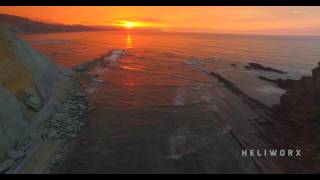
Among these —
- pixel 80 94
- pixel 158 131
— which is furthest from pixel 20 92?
pixel 158 131

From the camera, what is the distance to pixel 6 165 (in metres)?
14.5

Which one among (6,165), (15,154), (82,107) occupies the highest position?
(82,107)

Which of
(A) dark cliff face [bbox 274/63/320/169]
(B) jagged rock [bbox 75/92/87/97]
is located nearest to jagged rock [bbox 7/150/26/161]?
(B) jagged rock [bbox 75/92/87/97]

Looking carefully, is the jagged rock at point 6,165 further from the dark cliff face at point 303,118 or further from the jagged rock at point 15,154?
the dark cliff face at point 303,118

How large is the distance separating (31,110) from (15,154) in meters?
6.03

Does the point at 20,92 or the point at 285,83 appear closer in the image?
the point at 20,92

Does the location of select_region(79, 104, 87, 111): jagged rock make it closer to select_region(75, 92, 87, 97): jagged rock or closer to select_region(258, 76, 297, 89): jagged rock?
select_region(75, 92, 87, 97): jagged rock

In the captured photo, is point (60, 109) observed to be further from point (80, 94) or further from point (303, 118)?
point (303, 118)

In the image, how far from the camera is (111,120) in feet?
72.0

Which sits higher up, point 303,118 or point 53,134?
point 303,118

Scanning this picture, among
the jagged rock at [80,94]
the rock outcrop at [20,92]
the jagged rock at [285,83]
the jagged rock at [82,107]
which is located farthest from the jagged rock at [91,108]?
the jagged rock at [285,83]

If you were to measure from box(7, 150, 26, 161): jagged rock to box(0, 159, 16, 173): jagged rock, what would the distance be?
14.5 inches

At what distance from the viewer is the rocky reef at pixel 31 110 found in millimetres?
15578

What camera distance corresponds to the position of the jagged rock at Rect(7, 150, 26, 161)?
15.2 meters
